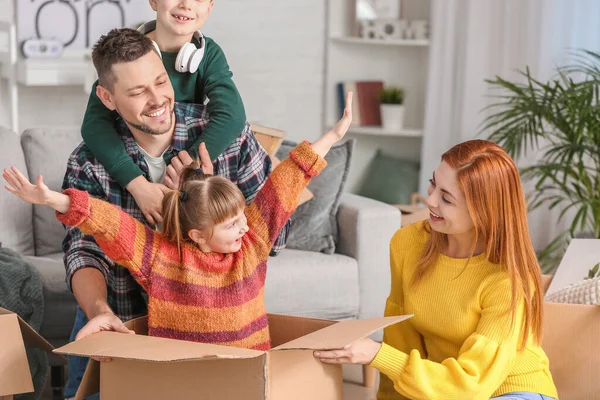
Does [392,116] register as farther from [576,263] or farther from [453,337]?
[453,337]

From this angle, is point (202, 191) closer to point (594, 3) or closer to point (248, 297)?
point (248, 297)

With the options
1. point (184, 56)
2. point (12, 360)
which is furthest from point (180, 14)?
point (12, 360)

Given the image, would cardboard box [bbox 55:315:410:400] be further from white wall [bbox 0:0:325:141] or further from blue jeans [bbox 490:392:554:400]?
white wall [bbox 0:0:325:141]

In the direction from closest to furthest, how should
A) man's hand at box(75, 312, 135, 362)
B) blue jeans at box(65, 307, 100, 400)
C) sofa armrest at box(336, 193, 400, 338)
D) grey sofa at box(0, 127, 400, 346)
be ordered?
man's hand at box(75, 312, 135, 362), blue jeans at box(65, 307, 100, 400), grey sofa at box(0, 127, 400, 346), sofa armrest at box(336, 193, 400, 338)

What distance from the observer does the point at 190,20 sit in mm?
1731

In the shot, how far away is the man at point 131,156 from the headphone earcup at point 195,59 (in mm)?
90

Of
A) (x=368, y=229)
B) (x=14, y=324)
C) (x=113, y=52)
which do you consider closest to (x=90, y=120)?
(x=113, y=52)

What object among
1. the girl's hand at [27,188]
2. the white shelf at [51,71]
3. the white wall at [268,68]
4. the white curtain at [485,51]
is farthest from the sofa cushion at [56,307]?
the white curtain at [485,51]

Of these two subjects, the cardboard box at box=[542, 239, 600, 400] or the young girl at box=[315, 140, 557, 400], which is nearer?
the young girl at box=[315, 140, 557, 400]

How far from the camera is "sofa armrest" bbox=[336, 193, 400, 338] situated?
3268 mm

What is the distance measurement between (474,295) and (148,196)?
2.27ft

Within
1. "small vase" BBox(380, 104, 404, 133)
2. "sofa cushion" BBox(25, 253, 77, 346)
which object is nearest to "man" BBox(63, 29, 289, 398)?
"sofa cushion" BBox(25, 253, 77, 346)

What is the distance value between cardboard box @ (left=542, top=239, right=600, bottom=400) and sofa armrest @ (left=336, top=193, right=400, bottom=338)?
4.30 ft

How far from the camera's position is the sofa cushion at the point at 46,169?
313cm
